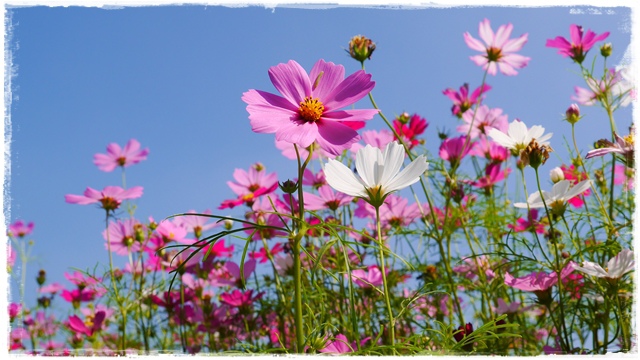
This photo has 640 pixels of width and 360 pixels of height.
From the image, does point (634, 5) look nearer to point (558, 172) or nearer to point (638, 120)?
point (638, 120)

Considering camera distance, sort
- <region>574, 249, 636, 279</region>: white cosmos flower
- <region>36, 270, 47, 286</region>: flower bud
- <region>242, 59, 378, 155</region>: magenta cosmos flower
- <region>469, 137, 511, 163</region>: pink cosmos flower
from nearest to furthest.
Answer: <region>242, 59, 378, 155</region>: magenta cosmos flower, <region>574, 249, 636, 279</region>: white cosmos flower, <region>469, 137, 511, 163</region>: pink cosmos flower, <region>36, 270, 47, 286</region>: flower bud

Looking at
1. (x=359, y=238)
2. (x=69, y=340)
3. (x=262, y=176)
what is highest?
(x=262, y=176)

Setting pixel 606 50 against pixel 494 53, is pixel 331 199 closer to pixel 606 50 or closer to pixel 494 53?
pixel 494 53

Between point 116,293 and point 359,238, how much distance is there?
0.52 meters

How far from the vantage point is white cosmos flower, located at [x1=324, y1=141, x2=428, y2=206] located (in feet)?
1.71

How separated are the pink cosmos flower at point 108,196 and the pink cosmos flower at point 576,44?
3.04 feet

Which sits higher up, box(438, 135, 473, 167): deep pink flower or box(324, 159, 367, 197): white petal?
box(438, 135, 473, 167): deep pink flower

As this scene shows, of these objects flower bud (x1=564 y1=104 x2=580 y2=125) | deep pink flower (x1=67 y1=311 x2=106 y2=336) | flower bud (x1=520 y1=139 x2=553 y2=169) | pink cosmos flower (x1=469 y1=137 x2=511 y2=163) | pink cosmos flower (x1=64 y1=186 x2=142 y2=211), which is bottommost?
deep pink flower (x1=67 y1=311 x2=106 y2=336)

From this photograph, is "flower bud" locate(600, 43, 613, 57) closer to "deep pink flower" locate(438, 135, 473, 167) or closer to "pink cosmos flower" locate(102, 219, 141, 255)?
"deep pink flower" locate(438, 135, 473, 167)

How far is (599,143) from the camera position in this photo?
78 centimetres

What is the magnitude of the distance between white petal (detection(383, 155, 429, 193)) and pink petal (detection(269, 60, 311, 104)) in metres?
0.12

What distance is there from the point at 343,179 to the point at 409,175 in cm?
6

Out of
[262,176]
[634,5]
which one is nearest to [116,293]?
[262,176]

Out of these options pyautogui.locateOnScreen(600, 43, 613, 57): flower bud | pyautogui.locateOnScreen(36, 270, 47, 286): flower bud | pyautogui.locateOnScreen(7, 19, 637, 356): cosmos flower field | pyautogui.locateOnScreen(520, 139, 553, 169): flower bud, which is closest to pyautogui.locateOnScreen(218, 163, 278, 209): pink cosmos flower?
pyautogui.locateOnScreen(7, 19, 637, 356): cosmos flower field
